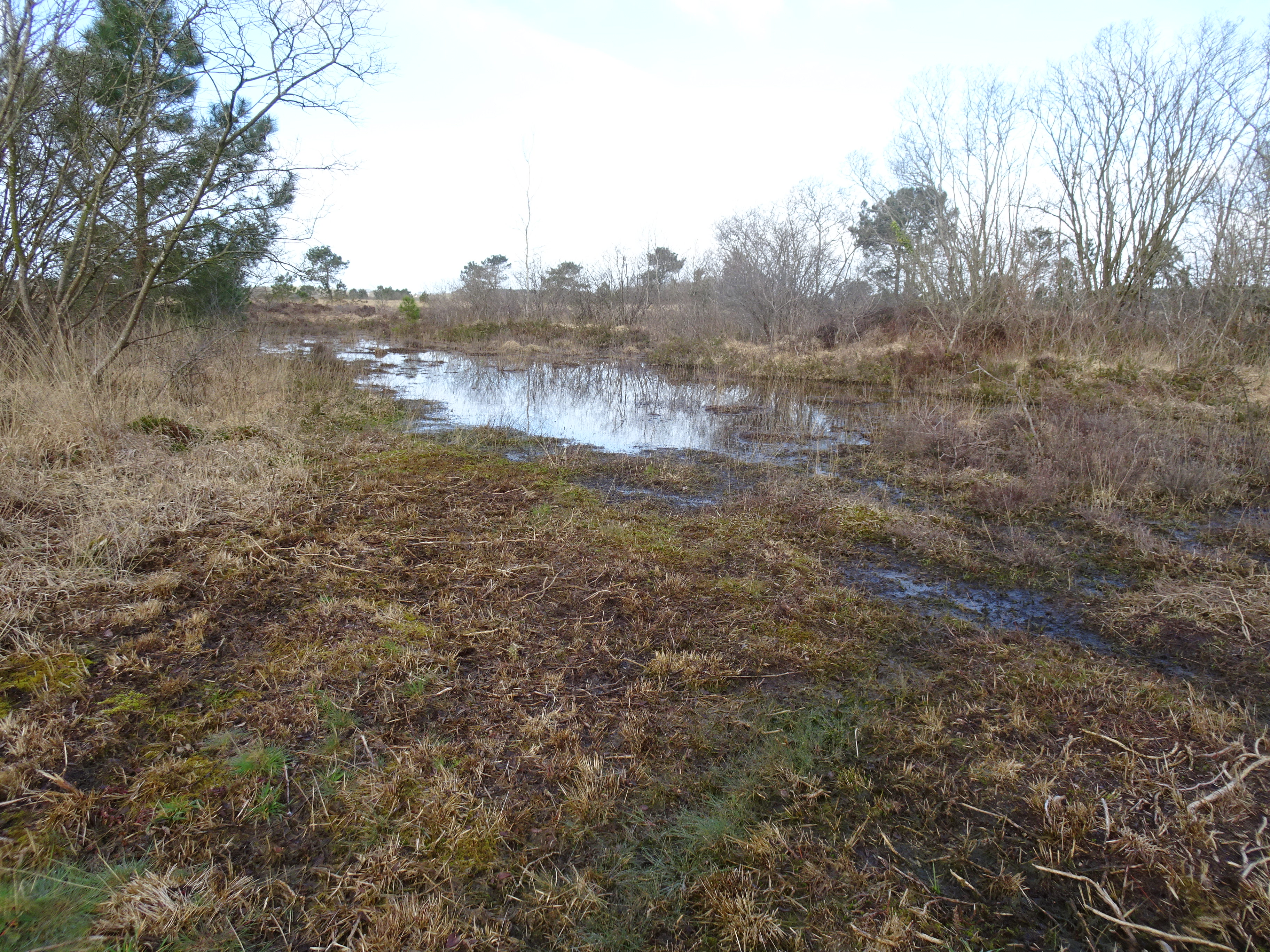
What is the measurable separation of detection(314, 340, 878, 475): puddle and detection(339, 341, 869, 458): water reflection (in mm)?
35

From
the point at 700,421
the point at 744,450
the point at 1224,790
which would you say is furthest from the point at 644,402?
the point at 1224,790

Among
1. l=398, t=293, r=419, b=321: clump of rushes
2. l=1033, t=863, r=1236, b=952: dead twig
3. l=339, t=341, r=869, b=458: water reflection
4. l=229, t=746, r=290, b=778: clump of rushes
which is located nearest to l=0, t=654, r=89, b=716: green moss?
l=229, t=746, r=290, b=778: clump of rushes

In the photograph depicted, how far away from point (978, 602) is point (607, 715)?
276 cm

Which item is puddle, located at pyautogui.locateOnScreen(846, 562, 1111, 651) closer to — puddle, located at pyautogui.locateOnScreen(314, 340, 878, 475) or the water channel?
the water channel

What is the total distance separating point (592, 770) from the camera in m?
2.46

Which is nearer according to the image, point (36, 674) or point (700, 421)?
point (36, 674)

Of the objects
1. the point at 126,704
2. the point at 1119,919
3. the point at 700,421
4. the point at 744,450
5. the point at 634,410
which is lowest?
the point at 1119,919

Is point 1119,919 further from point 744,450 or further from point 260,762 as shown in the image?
point 744,450

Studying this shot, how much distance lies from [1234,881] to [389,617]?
3647 mm

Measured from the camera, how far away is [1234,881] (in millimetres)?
1980

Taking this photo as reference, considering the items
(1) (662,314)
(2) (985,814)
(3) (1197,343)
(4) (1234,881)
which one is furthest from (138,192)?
(1) (662,314)

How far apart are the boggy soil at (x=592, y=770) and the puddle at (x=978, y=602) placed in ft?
0.52

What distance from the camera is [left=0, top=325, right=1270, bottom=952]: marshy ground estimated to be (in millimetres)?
1919

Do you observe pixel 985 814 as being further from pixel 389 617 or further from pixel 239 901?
pixel 389 617
